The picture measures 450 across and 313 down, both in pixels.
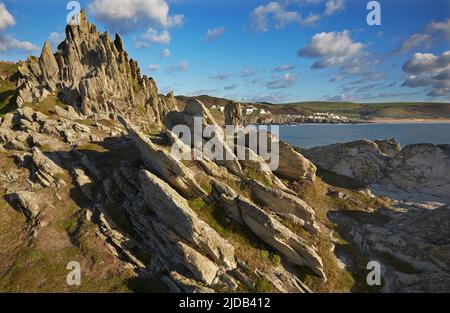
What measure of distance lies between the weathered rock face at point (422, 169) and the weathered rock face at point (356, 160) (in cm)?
151

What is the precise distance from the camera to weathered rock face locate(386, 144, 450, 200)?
115ft

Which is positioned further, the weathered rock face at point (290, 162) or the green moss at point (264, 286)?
the weathered rock face at point (290, 162)

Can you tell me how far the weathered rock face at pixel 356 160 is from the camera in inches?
1475

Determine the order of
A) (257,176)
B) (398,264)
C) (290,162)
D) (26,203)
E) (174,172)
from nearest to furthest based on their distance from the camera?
(398,264)
(174,172)
(26,203)
(257,176)
(290,162)

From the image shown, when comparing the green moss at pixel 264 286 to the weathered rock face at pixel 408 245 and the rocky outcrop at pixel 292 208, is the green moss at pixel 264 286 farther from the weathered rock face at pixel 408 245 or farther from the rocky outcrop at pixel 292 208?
the weathered rock face at pixel 408 245

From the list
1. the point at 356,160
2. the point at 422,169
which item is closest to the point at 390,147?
the point at 422,169

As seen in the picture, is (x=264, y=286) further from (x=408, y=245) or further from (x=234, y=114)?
(x=234, y=114)

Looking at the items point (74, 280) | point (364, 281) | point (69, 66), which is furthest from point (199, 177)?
point (69, 66)

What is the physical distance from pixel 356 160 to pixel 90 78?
190 feet

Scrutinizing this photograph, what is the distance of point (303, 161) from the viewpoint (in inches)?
1259

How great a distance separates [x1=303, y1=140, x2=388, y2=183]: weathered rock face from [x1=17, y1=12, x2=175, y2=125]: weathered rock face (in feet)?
154

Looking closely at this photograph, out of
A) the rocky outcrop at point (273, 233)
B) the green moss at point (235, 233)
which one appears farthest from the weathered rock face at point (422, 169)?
the green moss at point (235, 233)

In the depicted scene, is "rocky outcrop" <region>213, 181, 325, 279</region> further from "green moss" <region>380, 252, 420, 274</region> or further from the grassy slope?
the grassy slope

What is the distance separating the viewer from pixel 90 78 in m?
68.2
